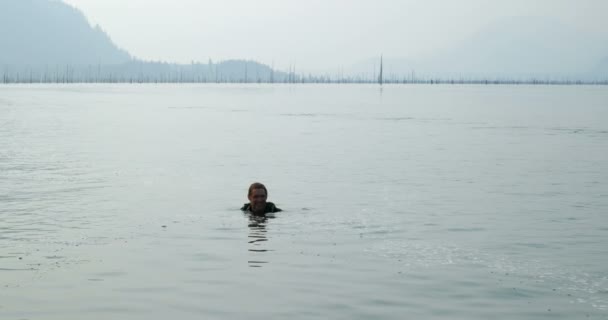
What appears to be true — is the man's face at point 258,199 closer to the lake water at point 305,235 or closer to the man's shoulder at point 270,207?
the man's shoulder at point 270,207

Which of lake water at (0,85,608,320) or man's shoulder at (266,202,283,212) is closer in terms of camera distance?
lake water at (0,85,608,320)

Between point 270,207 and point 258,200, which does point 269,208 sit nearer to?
point 270,207

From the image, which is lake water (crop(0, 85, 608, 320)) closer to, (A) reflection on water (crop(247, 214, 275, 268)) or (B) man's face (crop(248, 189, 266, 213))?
(A) reflection on water (crop(247, 214, 275, 268))

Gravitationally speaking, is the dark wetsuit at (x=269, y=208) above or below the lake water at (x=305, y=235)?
above

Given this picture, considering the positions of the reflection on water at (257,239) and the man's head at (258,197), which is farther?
the man's head at (258,197)

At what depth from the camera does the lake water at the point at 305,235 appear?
41.0 ft

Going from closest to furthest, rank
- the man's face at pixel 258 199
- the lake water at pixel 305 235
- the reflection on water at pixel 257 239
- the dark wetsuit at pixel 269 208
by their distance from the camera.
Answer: the lake water at pixel 305 235 < the reflection on water at pixel 257 239 < the man's face at pixel 258 199 < the dark wetsuit at pixel 269 208

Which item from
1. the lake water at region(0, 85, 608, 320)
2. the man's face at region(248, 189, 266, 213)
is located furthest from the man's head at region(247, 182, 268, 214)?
the lake water at region(0, 85, 608, 320)

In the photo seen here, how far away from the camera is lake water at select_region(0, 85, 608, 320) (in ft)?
41.0

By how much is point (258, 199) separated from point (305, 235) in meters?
2.46

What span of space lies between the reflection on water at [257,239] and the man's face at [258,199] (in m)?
0.23

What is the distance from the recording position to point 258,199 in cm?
2027

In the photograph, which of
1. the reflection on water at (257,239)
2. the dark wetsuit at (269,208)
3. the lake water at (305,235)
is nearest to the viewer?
the lake water at (305,235)

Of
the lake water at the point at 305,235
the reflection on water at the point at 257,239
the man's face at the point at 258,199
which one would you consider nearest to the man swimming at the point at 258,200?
the man's face at the point at 258,199
